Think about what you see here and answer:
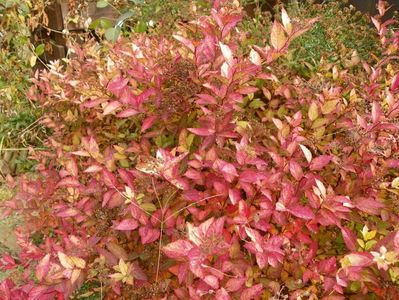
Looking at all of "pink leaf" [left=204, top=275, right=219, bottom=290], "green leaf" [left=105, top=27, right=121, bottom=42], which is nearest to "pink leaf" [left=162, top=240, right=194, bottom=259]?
"pink leaf" [left=204, top=275, right=219, bottom=290]

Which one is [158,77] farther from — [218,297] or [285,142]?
[218,297]

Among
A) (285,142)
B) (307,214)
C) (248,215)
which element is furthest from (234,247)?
(285,142)

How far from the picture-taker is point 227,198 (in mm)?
1370

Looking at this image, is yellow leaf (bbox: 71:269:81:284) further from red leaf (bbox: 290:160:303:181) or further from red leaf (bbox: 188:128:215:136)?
red leaf (bbox: 290:160:303:181)

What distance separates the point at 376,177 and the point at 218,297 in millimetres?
594

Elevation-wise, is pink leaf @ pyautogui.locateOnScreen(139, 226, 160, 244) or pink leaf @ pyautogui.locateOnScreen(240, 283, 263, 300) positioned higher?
pink leaf @ pyautogui.locateOnScreen(139, 226, 160, 244)

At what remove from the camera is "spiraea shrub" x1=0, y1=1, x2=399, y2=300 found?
1.16 metres

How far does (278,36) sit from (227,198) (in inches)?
19.5

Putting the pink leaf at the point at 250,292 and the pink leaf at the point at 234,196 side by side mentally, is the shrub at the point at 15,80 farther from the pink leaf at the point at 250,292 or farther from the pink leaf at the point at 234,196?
the pink leaf at the point at 250,292

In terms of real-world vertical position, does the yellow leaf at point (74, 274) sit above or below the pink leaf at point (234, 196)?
below

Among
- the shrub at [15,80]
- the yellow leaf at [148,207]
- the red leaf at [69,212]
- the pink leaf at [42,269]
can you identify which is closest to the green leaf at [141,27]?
the shrub at [15,80]

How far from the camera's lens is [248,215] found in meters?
1.23

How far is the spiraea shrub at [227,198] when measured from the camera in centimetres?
116

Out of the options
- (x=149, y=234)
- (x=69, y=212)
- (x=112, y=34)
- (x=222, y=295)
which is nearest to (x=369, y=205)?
(x=222, y=295)
